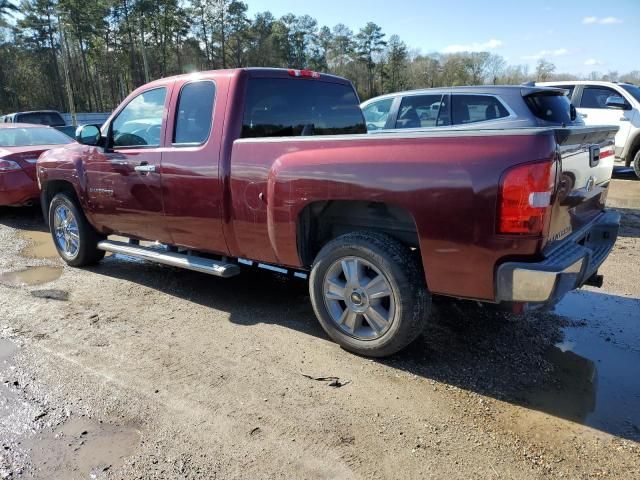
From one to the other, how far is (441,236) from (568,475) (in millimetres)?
1369

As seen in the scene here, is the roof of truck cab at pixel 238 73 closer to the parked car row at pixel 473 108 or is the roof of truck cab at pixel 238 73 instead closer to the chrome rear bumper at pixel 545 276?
the chrome rear bumper at pixel 545 276

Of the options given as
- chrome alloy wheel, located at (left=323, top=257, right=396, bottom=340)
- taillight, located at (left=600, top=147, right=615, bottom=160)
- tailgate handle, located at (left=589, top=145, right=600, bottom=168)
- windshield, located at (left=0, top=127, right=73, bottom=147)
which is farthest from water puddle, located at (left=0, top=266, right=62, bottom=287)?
taillight, located at (left=600, top=147, right=615, bottom=160)

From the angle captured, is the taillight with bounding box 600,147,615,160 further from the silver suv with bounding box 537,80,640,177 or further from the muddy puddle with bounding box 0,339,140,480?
the silver suv with bounding box 537,80,640,177

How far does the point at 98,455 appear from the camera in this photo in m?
2.60

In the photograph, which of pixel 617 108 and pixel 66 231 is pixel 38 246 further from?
pixel 617 108

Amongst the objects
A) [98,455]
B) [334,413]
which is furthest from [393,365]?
[98,455]

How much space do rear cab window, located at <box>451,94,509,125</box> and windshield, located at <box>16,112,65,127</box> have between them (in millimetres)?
15774

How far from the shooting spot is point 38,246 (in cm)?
712

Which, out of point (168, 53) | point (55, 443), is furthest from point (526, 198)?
point (168, 53)

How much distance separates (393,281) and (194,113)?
2.38 m

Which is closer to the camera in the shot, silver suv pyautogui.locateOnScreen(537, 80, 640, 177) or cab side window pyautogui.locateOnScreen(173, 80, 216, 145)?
cab side window pyautogui.locateOnScreen(173, 80, 216, 145)

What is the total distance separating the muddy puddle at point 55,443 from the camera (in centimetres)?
250

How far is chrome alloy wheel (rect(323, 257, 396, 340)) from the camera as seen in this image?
133 inches

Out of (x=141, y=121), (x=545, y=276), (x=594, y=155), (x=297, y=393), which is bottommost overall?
(x=297, y=393)
